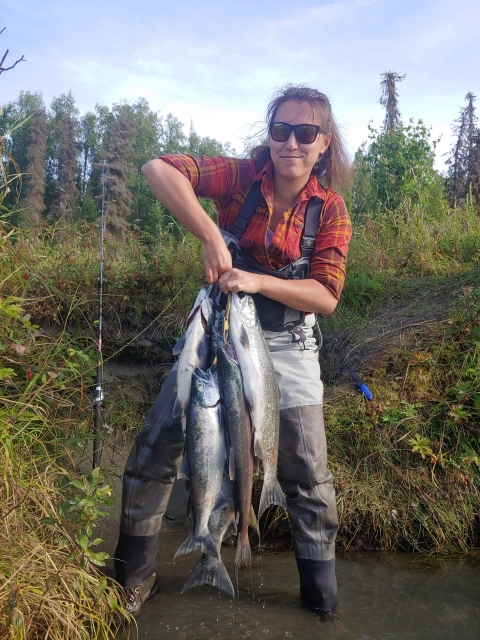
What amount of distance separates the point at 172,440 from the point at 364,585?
5.73 feet

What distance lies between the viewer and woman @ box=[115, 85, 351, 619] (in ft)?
11.1

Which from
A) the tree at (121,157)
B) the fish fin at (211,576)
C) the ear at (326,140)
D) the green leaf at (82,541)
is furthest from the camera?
the tree at (121,157)

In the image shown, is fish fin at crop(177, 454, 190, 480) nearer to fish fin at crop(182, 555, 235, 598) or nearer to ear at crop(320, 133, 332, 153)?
fish fin at crop(182, 555, 235, 598)

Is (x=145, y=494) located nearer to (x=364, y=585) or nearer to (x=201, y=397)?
(x=201, y=397)

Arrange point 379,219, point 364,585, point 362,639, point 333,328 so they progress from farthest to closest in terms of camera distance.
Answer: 1. point 379,219
2. point 333,328
3. point 364,585
4. point 362,639

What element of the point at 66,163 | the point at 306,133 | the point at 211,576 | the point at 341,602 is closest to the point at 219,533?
the point at 211,576

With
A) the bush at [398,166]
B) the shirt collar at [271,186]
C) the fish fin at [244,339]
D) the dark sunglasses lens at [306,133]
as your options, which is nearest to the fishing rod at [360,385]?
the shirt collar at [271,186]

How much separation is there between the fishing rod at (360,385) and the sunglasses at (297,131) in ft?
7.60

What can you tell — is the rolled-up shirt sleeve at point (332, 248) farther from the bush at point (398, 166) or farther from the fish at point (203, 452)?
the bush at point (398, 166)

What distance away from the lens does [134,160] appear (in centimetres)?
4491

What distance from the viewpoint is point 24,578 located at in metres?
2.62

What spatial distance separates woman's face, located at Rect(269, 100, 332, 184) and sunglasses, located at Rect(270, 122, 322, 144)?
0.07 feet

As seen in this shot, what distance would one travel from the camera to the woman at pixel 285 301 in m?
3.39

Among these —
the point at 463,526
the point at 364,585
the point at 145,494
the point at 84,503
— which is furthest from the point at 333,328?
the point at 84,503
